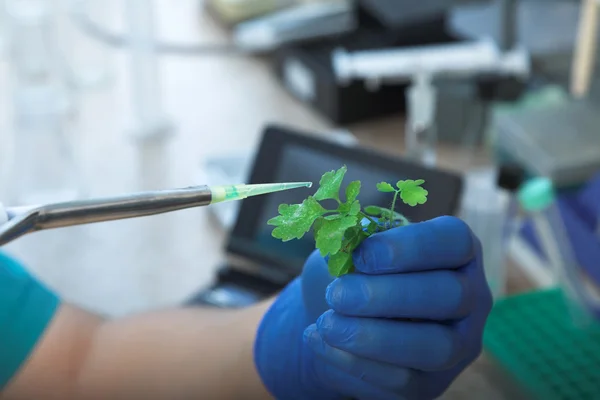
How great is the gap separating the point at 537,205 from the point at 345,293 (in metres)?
0.44

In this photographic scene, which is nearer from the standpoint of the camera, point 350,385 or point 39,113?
point 350,385

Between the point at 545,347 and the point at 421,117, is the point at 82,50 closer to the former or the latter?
the point at 421,117

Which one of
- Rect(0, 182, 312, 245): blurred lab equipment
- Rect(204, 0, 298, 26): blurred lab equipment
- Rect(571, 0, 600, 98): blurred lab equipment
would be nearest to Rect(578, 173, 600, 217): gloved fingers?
Rect(571, 0, 600, 98): blurred lab equipment

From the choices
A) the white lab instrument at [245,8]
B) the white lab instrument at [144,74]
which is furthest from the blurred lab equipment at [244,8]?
the white lab instrument at [144,74]

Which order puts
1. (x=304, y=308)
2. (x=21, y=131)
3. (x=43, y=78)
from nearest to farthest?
(x=304, y=308)
(x=21, y=131)
(x=43, y=78)

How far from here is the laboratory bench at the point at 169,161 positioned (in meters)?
0.95

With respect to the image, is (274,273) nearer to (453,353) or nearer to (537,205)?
(537,205)

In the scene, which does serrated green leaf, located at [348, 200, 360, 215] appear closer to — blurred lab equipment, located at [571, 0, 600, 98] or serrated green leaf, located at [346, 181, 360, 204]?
serrated green leaf, located at [346, 181, 360, 204]

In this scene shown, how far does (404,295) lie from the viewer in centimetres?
45

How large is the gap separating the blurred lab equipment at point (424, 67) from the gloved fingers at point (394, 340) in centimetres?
47

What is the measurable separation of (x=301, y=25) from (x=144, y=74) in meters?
0.31

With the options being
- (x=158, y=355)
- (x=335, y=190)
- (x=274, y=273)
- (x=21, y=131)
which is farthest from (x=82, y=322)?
(x=21, y=131)

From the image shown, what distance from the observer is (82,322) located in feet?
2.21

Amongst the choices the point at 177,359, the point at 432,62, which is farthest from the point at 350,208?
the point at 432,62
